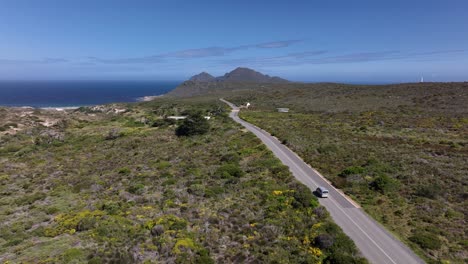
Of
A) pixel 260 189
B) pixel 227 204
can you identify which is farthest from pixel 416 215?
pixel 227 204

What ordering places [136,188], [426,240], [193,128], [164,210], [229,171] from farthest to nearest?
[193,128], [229,171], [136,188], [164,210], [426,240]

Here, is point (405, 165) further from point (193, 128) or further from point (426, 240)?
point (193, 128)

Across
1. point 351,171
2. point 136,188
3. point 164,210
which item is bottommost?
point 164,210

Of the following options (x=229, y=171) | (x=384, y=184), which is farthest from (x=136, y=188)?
(x=384, y=184)

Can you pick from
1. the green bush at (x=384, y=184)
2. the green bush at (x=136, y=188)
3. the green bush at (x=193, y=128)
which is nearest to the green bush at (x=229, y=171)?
the green bush at (x=136, y=188)

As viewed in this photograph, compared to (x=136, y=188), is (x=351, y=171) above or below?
above

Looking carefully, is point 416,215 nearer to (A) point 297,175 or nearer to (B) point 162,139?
(A) point 297,175

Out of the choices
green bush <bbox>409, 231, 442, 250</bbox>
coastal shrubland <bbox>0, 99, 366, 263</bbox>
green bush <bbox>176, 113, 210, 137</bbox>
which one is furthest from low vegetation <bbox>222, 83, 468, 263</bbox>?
green bush <bbox>176, 113, 210, 137</bbox>

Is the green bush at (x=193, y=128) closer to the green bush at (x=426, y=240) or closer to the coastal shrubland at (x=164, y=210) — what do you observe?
the coastal shrubland at (x=164, y=210)

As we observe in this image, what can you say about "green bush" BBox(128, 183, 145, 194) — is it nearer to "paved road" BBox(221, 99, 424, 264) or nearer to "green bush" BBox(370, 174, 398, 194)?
"paved road" BBox(221, 99, 424, 264)
